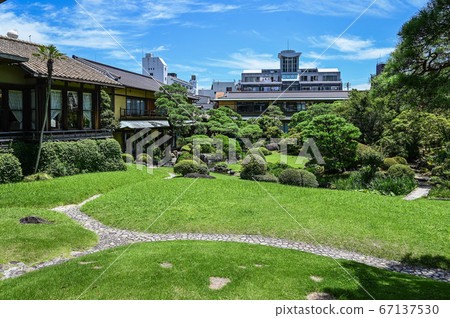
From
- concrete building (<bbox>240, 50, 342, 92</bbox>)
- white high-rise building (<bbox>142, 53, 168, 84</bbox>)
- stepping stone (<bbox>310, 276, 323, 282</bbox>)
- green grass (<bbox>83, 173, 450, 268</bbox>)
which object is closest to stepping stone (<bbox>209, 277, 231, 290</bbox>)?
stepping stone (<bbox>310, 276, 323, 282</bbox>)

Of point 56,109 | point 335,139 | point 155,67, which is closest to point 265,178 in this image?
point 335,139

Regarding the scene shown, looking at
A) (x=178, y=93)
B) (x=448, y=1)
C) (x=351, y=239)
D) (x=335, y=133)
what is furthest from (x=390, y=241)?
(x=178, y=93)

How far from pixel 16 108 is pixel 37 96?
4.06 ft

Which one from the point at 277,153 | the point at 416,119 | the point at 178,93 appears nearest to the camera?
the point at 416,119

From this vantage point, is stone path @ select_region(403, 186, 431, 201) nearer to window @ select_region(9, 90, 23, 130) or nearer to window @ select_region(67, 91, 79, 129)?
window @ select_region(67, 91, 79, 129)

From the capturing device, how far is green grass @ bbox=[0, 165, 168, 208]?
11445 mm

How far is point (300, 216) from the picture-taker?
435 inches

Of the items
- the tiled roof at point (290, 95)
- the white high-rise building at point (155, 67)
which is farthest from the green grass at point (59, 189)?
the white high-rise building at point (155, 67)

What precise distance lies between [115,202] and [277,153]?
72.4ft

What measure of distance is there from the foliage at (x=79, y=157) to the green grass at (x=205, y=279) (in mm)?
9413

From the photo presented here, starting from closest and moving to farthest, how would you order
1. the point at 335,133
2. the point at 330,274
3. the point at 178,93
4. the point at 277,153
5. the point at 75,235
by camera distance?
1. the point at 330,274
2. the point at 75,235
3. the point at 335,133
4. the point at 178,93
5. the point at 277,153

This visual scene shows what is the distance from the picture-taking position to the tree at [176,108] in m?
25.8

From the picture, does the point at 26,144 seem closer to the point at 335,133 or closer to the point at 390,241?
the point at 390,241

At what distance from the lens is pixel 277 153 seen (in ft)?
105
